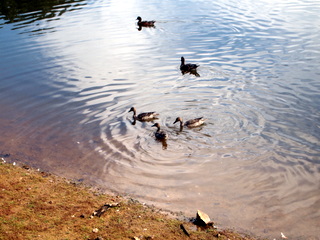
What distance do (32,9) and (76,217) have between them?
109 feet

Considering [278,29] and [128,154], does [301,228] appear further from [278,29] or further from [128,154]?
[278,29]

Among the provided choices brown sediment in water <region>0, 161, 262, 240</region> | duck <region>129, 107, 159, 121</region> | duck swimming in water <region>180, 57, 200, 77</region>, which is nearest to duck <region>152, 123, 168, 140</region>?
duck <region>129, 107, 159, 121</region>

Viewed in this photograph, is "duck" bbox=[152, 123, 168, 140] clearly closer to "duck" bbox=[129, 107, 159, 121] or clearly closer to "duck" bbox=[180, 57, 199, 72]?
"duck" bbox=[129, 107, 159, 121]

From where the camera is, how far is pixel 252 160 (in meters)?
11.5

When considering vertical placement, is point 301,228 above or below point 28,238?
below

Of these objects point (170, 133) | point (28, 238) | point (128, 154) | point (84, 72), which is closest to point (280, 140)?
point (170, 133)

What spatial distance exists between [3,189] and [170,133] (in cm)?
636

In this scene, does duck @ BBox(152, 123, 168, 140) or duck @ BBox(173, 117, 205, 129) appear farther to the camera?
duck @ BBox(173, 117, 205, 129)

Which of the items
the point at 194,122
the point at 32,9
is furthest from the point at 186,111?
the point at 32,9

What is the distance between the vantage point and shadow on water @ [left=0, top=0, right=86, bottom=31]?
33.2 meters

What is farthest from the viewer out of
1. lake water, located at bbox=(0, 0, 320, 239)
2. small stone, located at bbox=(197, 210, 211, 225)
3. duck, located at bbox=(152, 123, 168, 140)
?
duck, located at bbox=(152, 123, 168, 140)

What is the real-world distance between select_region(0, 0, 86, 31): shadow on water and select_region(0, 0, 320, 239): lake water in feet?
13.5

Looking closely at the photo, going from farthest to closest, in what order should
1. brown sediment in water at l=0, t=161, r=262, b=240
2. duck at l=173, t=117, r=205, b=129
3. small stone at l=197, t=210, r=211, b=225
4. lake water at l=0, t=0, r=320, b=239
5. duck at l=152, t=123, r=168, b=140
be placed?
duck at l=173, t=117, r=205, b=129
duck at l=152, t=123, r=168, b=140
lake water at l=0, t=0, r=320, b=239
small stone at l=197, t=210, r=211, b=225
brown sediment in water at l=0, t=161, r=262, b=240

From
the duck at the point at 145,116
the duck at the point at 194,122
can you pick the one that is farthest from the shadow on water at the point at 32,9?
the duck at the point at 194,122
